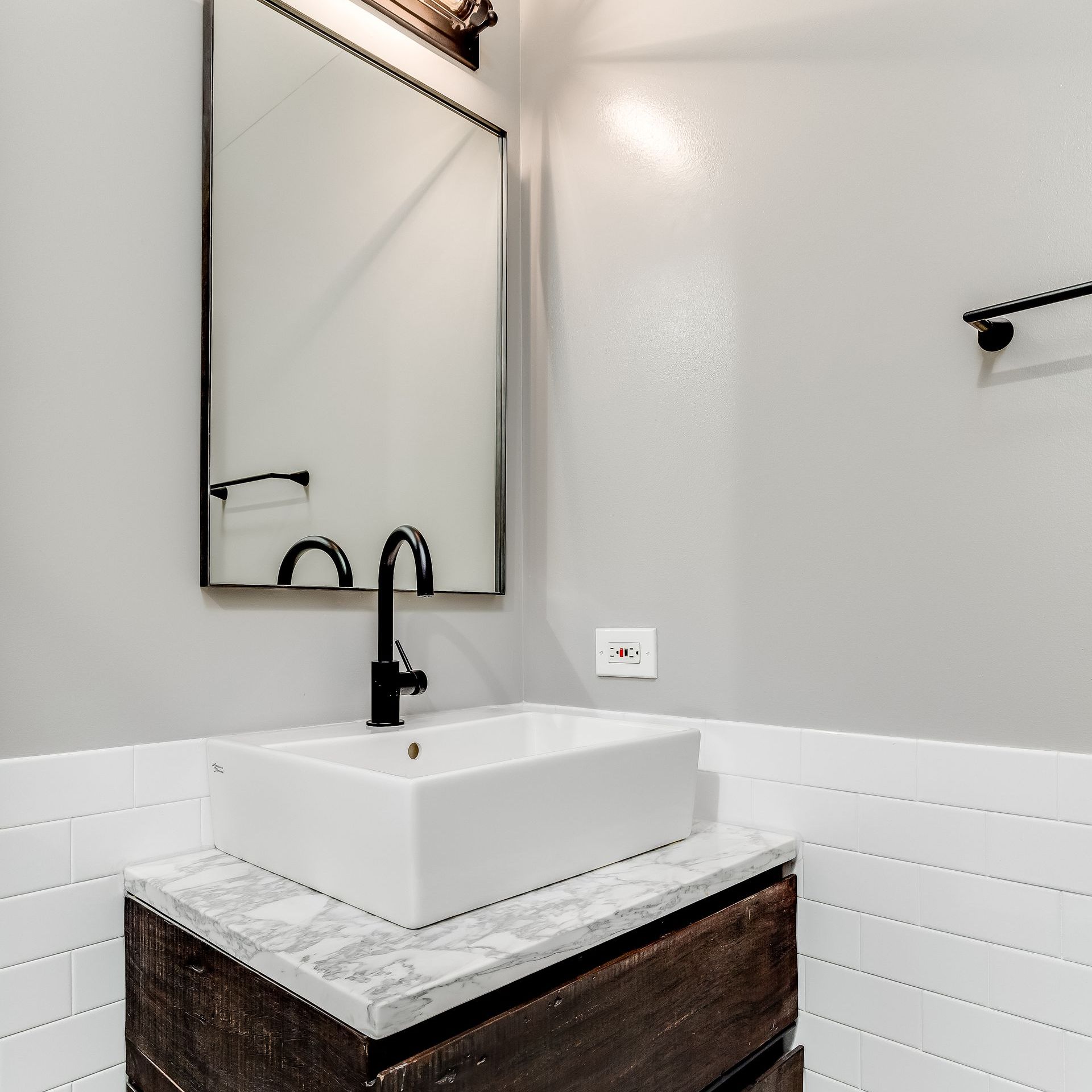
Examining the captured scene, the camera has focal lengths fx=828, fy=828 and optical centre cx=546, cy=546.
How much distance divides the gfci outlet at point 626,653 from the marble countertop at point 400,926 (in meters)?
0.37

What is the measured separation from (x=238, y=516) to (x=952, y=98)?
117 centimetres

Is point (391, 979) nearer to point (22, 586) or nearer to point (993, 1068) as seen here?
point (22, 586)

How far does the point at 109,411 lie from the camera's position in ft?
3.59

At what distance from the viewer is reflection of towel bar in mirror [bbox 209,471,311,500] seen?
3.92 ft

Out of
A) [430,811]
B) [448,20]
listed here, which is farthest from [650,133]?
[430,811]

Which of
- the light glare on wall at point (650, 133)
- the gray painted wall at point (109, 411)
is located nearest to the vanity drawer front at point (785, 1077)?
the gray painted wall at point (109, 411)

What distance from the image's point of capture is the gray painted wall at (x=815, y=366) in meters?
1.06

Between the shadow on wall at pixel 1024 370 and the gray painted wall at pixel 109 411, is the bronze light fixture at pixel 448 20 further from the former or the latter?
the shadow on wall at pixel 1024 370

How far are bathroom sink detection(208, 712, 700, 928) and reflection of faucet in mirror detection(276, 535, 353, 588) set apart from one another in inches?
9.2

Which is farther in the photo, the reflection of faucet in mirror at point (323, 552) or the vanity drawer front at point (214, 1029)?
the reflection of faucet in mirror at point (323, 552)

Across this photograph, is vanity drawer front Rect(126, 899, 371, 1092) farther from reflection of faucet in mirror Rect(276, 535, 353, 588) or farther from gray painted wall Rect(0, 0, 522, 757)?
reflection of faucet in mirror Rect(276, 535, 353, 588)

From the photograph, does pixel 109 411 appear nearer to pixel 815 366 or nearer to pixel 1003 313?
pixel 815 366

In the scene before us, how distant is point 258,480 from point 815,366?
87 centimetres

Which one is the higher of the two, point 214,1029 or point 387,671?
point 387,671
